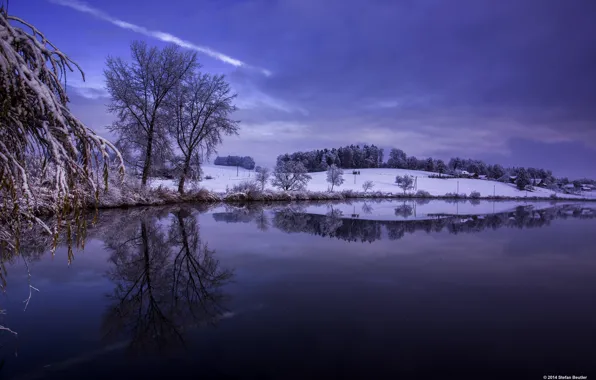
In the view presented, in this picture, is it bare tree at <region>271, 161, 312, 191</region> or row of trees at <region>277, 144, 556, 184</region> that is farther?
row of trees at <region>277, 144, 556, 184</region>

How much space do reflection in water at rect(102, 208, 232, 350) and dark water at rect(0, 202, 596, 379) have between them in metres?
0.02

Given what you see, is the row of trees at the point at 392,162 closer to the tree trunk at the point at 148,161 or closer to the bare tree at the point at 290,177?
the bare tree at the point at 290,177

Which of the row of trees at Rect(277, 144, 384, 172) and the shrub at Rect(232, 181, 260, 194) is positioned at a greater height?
the row of trees at Rect(277, 144, 384, 172)

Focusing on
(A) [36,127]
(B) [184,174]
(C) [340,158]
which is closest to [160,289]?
(A) [36,127]

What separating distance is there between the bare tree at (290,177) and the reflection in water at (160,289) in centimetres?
2693

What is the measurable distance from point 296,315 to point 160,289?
1802 mm

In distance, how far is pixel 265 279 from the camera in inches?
168

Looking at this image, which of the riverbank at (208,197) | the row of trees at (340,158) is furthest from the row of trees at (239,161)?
the riverbank at (208,197)

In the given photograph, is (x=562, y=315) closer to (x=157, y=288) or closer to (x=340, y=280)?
(x=340, y=280)

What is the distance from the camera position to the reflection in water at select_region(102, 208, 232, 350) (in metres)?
2.72

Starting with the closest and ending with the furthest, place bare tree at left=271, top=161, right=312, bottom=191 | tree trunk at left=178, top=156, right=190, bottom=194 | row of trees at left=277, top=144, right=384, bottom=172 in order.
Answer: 1. tree trunk at left=178, top=156, right=190, bottom=194
2. bare tree at left=271, top=161, right=312, bottom=191
3. row of trees at left=277, top=144, right=384, bottom=172

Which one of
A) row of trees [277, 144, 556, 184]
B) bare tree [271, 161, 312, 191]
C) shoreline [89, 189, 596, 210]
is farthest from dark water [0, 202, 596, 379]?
row of trees [277, 144, 556, 184]

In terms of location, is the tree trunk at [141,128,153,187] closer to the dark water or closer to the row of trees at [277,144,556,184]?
the dark water

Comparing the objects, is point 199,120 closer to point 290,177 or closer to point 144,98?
point 144,98
